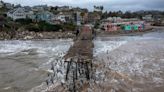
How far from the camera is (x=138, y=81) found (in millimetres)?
16016

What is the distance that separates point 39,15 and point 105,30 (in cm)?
1735

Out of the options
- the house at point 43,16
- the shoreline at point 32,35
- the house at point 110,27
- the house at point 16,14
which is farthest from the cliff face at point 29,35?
the house at point 110,27

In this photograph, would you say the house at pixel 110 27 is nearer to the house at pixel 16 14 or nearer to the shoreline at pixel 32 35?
the shoreline at pixel 32 35

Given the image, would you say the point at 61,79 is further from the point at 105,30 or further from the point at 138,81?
the point at 105,30

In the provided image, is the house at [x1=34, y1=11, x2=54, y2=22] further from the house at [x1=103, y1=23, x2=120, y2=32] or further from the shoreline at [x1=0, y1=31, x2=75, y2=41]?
the shoreline at [x1=0, y1=31, x2=75, y2=41]

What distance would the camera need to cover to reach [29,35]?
5503 centimetres

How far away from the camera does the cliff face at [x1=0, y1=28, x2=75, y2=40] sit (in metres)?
53.3

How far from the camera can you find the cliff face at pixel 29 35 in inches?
2100

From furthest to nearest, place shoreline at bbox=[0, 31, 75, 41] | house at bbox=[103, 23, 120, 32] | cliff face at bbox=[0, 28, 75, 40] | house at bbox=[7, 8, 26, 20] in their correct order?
1. house at bbox=[103, 23, 120, 32]
2. house at bbox=[7, 8, 26, 20]
3. cliff face at bbox=[0, 28, 75, 40]
4. shoreline at bbox=[0, 31, 75, 41]

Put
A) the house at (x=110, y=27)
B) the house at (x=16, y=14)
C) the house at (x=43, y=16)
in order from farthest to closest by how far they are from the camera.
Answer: the house at (x=43, y=16)
the house at (x=110, y=27)
the house at (x=16, y=14)

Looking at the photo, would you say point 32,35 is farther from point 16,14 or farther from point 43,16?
point 43,16

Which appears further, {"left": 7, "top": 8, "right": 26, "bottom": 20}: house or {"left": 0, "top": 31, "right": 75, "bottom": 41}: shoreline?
{"left": 7, "top": 8, "right": 26, "bottom": 20}: house

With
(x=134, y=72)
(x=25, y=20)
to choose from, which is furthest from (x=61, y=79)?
(x=25, y=20)

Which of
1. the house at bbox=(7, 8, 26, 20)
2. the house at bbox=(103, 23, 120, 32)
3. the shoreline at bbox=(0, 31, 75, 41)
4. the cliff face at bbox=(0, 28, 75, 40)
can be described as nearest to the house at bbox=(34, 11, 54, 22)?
the house at bbox=(7, 8, 26, 20)
